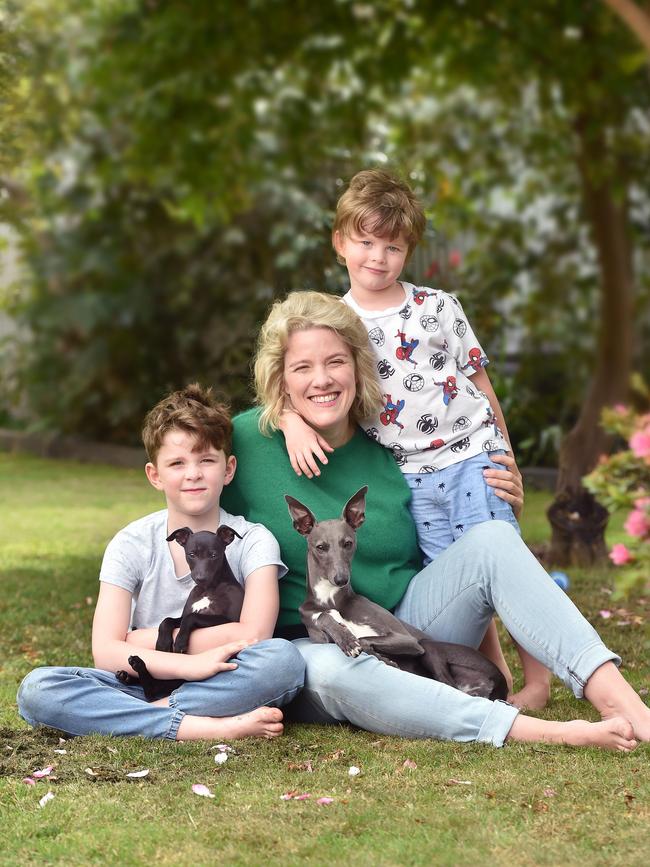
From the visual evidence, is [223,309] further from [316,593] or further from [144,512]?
[316,593]

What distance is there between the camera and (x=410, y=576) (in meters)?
3.29

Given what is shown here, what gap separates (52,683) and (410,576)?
0.99 metres

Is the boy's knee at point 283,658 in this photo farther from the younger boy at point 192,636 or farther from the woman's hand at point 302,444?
the woman's hand at point 302,444

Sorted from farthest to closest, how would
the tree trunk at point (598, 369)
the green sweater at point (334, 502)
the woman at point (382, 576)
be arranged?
the tree trunk at point (598, 369), the green sweater at point (334, 502), the woman at point (382, 576)

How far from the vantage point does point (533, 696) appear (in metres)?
3.26

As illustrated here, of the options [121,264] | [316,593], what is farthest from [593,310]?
[316,593]

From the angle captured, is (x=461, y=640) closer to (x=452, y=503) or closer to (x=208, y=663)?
(x=452, y=503)

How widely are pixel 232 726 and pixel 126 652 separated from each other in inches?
12.6

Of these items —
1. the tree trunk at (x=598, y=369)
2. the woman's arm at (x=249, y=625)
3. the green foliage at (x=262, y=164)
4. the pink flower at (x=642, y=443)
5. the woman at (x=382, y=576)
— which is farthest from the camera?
the green foliage at (x=262, y=164)

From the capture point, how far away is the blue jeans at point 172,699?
9.58ft

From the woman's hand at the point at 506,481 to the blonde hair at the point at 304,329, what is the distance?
36 cm

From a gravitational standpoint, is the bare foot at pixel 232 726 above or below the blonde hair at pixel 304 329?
below

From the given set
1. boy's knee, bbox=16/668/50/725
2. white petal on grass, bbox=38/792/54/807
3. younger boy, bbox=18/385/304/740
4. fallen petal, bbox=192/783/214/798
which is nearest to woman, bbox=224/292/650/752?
younger boy, bbox=18/385/304/740

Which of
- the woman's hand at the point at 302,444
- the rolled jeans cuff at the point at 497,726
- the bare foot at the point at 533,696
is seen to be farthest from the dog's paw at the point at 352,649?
the bare foot at the point at 533,696
